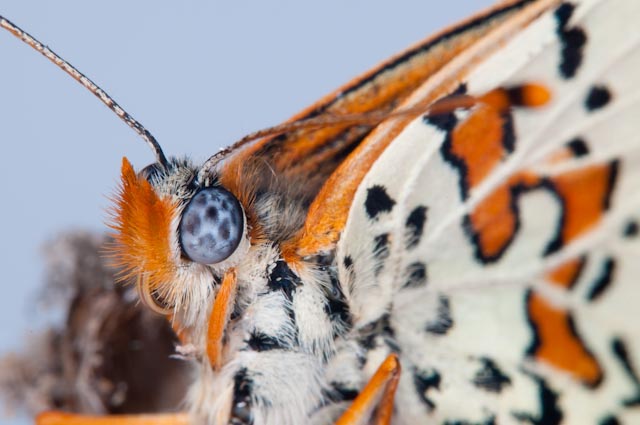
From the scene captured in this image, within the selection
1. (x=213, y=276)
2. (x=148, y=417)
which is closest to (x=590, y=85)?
(x=213, y=276)

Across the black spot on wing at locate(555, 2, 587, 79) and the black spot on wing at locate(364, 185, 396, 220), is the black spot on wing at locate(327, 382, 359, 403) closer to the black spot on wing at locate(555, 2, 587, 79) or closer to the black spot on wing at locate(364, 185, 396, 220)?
the black spot on wing at locate(364, 185, 396, 220)

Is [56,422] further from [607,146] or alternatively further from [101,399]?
[607,146]

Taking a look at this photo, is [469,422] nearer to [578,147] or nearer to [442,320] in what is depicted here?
[442,320]

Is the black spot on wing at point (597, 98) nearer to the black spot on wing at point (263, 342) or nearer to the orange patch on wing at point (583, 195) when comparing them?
the orange patch on wing at point (583, 195)

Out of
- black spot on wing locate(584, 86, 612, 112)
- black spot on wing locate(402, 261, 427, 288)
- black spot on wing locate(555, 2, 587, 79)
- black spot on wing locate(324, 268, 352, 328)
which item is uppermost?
black spot on wing locate(555, 2, 587, 79)

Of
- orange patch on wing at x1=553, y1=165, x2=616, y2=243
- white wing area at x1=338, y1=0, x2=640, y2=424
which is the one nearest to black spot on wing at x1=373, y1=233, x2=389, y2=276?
white wing area at x1=338, y1=0, x2=640, y2=424

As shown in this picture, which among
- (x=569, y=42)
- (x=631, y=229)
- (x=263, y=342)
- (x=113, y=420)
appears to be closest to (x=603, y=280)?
(x=631, y=229)

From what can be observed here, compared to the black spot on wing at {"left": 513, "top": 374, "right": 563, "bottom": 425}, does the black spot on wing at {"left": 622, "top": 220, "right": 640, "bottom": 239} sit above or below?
above
